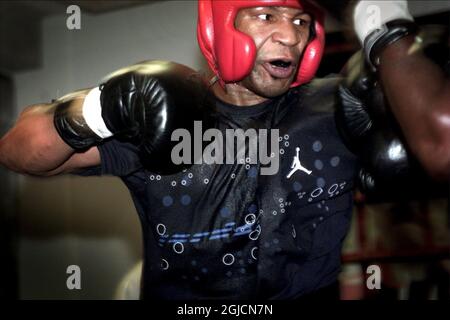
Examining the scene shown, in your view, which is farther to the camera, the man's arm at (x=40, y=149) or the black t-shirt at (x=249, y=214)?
the black t-shirt at (x=249, y=214)

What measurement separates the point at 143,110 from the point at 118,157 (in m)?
0.26

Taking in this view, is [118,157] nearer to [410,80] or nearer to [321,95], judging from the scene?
[321,95]

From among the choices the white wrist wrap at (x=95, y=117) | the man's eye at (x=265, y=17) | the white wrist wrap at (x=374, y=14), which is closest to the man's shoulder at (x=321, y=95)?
the man's eye at (x=265, y=17)

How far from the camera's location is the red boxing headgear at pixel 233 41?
1.44 meters

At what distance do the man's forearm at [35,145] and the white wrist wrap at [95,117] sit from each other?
0.10 metres

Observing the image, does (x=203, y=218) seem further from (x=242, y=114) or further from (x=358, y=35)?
(x=358, y=35)

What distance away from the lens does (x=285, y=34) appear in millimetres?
1453

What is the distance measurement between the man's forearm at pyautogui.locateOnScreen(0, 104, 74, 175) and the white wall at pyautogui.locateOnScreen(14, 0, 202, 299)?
46.3 inches

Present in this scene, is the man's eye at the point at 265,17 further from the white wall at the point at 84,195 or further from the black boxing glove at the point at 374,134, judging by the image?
the white wall at the point at 84,195

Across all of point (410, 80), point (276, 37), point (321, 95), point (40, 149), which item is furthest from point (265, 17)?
point (40, 149)

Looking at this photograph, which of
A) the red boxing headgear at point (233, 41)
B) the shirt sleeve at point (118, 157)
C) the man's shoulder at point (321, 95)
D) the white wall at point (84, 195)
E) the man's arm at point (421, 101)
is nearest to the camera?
the man's arm at point (421, 101)

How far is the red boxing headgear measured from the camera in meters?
1.44

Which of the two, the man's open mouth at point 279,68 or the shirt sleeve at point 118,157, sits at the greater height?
the man's open mouth at point 279,68
